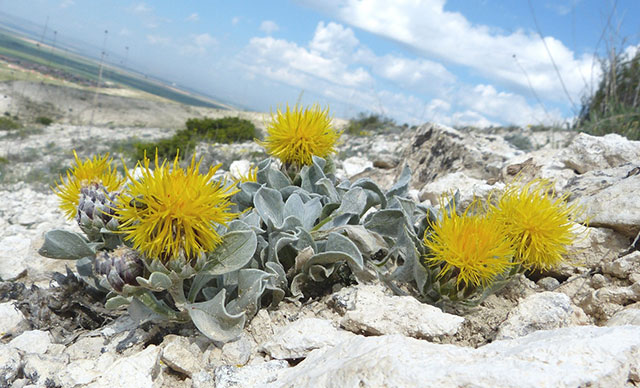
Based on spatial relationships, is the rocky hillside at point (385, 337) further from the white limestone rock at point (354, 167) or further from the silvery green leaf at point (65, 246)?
the white limestone rock at point (354, 167)

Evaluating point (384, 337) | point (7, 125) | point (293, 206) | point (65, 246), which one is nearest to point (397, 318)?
point (384, 337)

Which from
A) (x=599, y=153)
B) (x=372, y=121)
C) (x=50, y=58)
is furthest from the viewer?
(x=372, y=121)

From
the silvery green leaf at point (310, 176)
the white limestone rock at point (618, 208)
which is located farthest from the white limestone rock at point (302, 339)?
the white limestone rock at point (618, 208)

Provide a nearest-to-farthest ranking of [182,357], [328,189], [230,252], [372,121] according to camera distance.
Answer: [182,357], [230,252], [328,189], [372,121]

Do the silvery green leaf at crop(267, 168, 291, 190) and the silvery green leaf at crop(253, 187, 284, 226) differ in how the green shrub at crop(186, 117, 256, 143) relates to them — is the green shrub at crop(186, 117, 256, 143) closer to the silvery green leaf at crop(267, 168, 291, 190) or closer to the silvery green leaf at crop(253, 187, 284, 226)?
the silvery green leaf at crop(267, 168, 291, 190)

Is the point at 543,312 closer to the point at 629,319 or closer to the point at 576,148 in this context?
the point at 629,319

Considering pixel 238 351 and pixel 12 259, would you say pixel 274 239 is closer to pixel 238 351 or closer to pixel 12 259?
pixel 238 351

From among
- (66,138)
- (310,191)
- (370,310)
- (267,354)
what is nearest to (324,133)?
(310,191)
